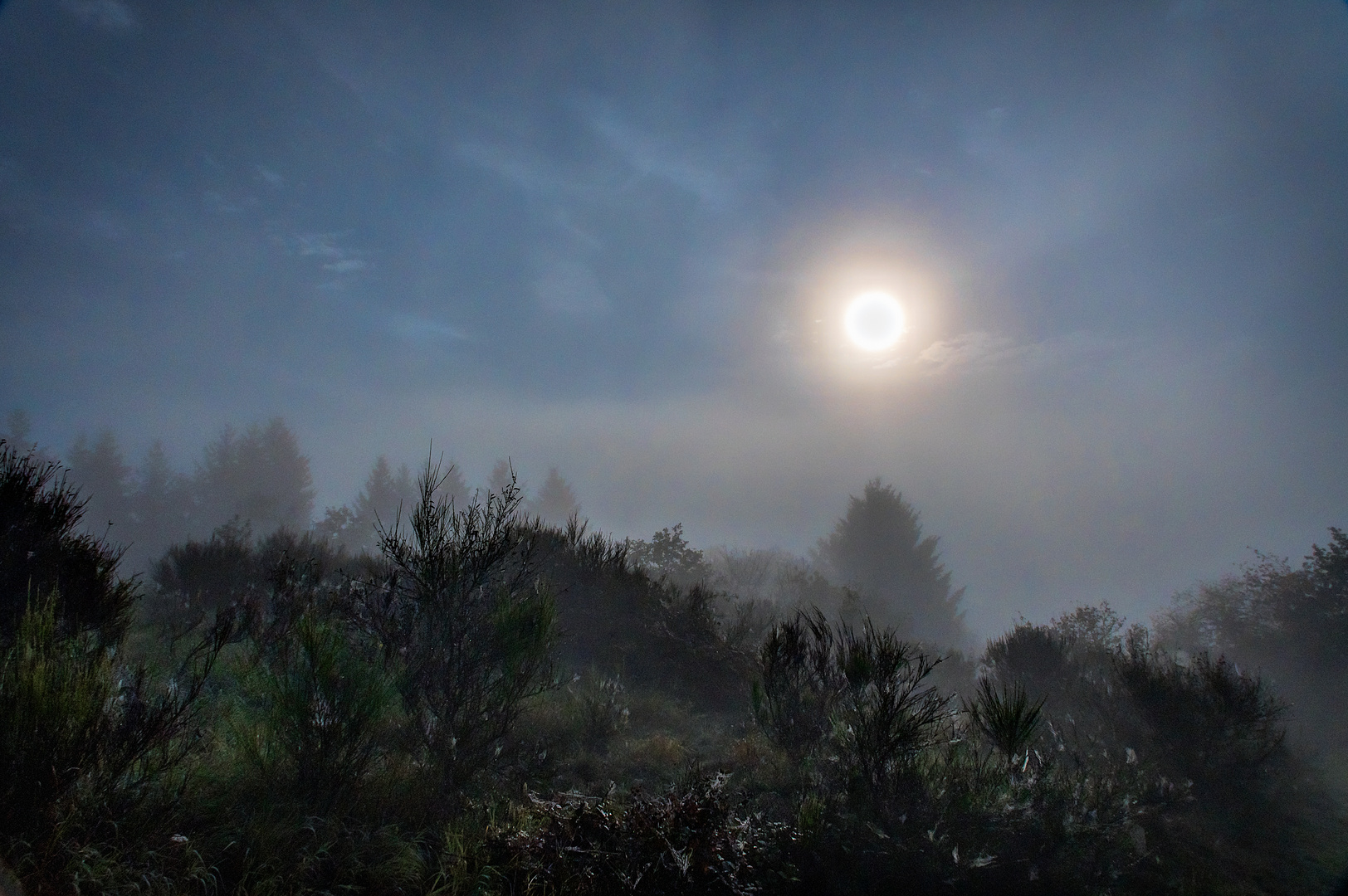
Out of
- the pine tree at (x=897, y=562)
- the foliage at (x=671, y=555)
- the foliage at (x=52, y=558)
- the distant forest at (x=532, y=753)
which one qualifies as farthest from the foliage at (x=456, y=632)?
the pine tree at (x=897, y=562)

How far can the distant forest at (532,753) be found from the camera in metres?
3.56

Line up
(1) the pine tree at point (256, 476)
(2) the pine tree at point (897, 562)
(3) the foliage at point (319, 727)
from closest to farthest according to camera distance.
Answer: (3) the foliage at point (319, 727), (2) the pine tree at point (897, 562), (1) the pine tree at point (256, 476)

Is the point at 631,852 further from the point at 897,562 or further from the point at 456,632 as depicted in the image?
the point at 897,562

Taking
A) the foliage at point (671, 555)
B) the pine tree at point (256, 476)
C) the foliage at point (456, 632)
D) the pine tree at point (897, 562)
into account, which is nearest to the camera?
→ the foliage at point (456, 632)

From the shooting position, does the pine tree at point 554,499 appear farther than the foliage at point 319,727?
Yes

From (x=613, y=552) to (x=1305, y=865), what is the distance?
34.2ft

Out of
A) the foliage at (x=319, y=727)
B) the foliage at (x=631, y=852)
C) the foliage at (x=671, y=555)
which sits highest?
the foliage at (x=671, y=555)

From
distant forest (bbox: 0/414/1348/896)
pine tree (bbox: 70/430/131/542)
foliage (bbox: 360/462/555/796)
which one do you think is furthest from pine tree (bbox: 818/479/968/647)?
pine tree (bbox: 70/430/131/542)

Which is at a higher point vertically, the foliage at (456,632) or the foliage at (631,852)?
the foliage at (456,632)

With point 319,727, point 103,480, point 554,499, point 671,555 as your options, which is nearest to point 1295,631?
point 671,555

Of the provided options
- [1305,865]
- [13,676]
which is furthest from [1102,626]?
[13,676]

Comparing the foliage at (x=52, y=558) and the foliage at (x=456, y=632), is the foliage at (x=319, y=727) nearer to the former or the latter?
the foliage at (x=456, y=632)

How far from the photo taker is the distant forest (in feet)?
11.7

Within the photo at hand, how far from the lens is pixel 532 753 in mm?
6031
